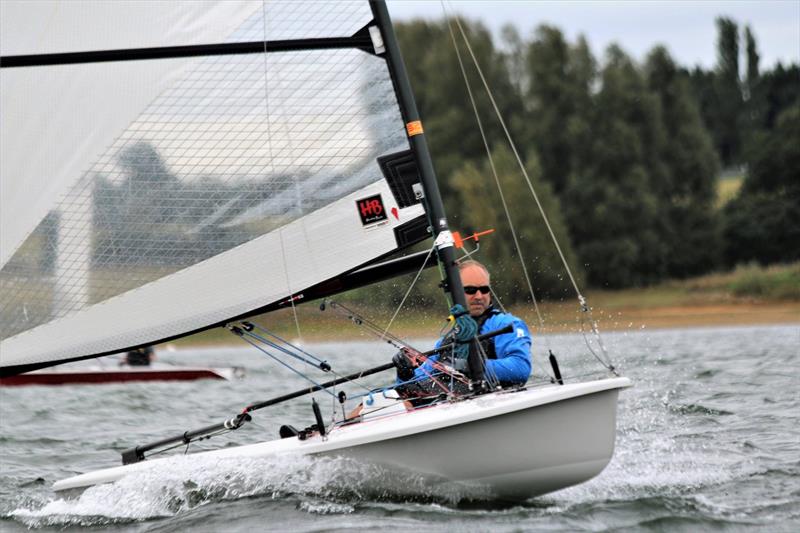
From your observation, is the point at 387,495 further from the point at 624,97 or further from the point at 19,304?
the point at 624,97

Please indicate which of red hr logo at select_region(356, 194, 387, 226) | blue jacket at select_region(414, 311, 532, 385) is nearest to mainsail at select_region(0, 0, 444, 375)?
red hr logo at select_region(356, 194, 387, 226)

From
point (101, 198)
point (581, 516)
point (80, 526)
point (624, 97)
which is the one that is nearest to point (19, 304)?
point (101, 198)

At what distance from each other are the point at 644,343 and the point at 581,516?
13.4 meters

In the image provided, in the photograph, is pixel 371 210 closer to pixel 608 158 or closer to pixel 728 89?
pixel 608 158

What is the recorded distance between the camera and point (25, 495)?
6125mm

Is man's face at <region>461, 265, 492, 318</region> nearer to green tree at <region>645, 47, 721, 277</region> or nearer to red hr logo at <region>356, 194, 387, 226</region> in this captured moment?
red hr logo at <region>356, 194, 387, 226</region>

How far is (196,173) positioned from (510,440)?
2.10 m

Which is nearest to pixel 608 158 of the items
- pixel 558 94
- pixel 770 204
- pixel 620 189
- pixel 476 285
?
pixel 620 189

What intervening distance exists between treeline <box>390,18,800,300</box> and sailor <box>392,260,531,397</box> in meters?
22.8

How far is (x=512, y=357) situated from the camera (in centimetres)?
537

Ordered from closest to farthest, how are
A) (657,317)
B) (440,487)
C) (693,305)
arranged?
(440,487) → (657,317) → (693,305)

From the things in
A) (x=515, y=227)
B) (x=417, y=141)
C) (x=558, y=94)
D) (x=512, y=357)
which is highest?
(x=558, y=94)

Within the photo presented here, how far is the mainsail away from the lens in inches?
212

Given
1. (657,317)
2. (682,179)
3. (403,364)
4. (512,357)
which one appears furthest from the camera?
(682,179)
